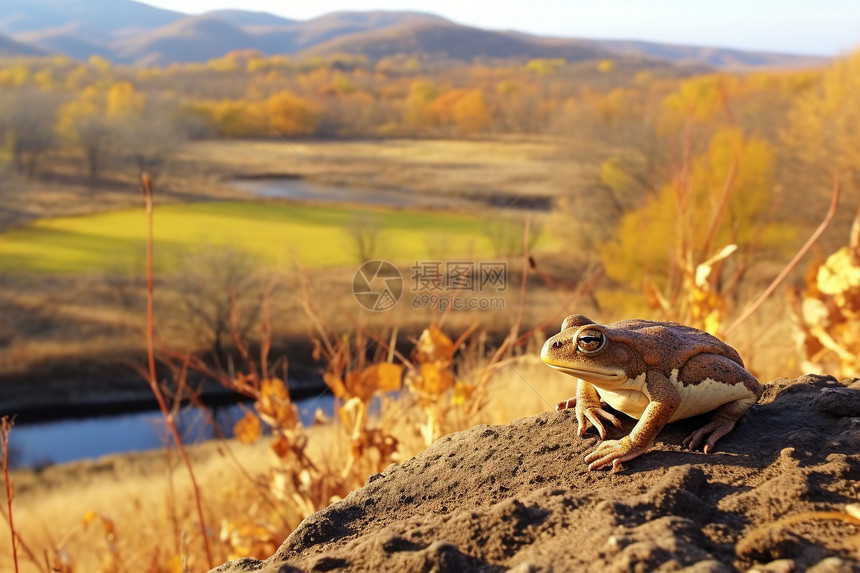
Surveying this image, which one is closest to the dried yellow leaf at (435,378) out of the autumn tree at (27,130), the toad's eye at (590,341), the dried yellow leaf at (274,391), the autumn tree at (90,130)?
the dried yellow leaf at (274,391)

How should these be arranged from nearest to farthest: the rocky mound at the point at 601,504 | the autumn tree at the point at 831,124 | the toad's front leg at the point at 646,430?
the rocky mound at the point at 601,504 < the toad's front leg at the point at 646,430 < the autumn tree at the point at 831,124

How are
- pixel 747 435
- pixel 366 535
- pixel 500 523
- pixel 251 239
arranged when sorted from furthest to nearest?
pixel 251 239, pixel 747 435, pixel 366 535, pixel 500 523

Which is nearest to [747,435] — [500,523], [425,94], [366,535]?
[500,523]

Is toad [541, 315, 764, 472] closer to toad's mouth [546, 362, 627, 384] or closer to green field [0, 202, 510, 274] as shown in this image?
toad's mouth [546, 362, 627, 384]

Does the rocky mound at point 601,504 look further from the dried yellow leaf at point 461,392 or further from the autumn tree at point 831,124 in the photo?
the autumn tree at point 831,124

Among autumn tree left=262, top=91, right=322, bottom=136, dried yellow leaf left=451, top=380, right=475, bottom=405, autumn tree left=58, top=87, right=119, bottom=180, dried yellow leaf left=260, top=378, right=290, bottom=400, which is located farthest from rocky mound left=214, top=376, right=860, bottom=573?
autumn tree left=58, top=87, right=119, bottom=180

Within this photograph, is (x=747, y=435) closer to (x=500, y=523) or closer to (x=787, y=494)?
(x=787, y=494)
